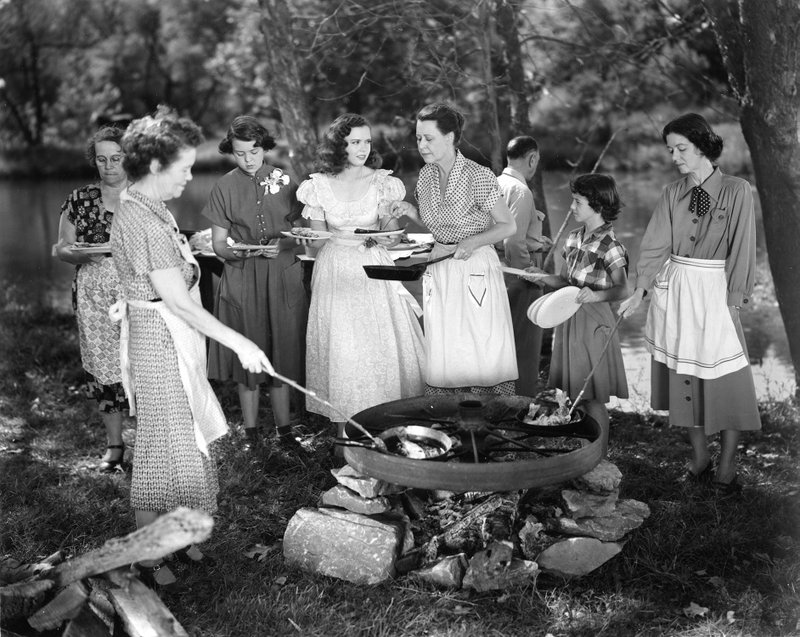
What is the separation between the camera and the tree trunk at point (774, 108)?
16.3 feet

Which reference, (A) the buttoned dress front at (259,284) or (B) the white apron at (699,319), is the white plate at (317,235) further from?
(B) the white apron at (699,319)

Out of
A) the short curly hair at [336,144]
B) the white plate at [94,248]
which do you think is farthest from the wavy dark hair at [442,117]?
the white plate at [94,248]

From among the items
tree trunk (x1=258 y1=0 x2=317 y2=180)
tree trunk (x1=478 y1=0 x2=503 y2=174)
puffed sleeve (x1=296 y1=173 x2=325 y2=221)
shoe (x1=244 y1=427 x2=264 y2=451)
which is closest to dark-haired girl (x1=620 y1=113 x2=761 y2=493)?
puffed sleeve (x1=296 y1=173 x2=325 y2=221)

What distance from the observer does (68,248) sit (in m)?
4.74

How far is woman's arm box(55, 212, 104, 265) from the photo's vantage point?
4.80 metres

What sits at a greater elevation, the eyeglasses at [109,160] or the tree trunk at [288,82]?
the tree trunk at [288,82]

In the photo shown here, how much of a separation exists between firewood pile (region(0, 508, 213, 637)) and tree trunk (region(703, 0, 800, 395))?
3974 millimetres

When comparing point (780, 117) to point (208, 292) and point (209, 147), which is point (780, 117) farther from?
point (209, 147)

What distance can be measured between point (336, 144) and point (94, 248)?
54.9 inches

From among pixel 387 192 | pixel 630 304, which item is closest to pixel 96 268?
pixel 387 192

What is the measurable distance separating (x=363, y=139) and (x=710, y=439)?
2.78 metres

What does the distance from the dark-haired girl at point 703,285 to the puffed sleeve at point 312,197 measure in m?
1.64

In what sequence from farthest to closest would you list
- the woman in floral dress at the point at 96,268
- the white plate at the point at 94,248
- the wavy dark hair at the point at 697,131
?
the woman in floral dress at the point at 96,268
the white plate at the point at 94,248
the wavy dark hair at the point at 697,131

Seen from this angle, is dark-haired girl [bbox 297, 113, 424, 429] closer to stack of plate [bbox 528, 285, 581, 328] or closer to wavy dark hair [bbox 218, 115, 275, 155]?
wavy dark hair [bbox 218, 115, 275, 155]
